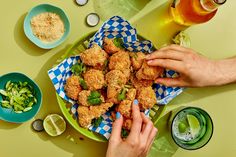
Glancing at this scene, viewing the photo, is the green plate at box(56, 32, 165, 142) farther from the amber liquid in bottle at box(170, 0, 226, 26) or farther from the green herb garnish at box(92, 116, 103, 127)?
the amber liquid in bottle at box(170, 0, 226, 26)

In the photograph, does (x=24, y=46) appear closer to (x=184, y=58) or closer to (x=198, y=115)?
(x=184, y=58)

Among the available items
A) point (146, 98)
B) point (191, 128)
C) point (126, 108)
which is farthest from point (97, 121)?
point (191, 128)

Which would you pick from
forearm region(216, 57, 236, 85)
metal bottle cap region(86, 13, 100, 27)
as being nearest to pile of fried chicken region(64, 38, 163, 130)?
metal bottle cap region(86, 13, 100, 27)

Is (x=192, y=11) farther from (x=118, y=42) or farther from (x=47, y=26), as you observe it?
(x=47, y=26)

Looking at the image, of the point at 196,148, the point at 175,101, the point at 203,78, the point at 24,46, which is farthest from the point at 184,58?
the point at 24,46

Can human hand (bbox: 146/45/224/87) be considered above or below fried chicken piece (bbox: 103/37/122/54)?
below

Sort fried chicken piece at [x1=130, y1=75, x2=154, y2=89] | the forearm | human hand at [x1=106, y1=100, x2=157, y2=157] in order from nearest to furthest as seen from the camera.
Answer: human hand at [x1=106, y1=100, x2=157, y2=157] < fried chicken piece at [x1=130, y1=75, x2=154, y2=89] < the forearm

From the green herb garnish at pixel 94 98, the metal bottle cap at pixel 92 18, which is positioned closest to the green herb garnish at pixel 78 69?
the green herb garnish at pixel 94 98
